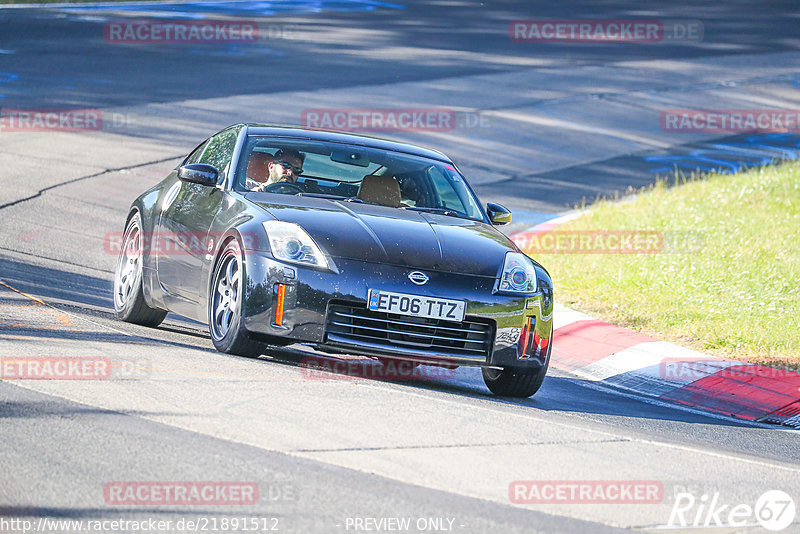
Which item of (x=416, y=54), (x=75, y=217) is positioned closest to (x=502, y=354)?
(x=75, y=217)

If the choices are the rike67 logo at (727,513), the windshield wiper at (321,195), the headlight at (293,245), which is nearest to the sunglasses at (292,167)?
the windshield wiper at (321,195)

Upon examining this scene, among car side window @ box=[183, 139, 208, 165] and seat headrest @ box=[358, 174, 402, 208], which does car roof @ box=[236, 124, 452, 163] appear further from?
car side window @ box=[183, 139, 208, 165]

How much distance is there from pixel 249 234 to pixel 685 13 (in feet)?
105

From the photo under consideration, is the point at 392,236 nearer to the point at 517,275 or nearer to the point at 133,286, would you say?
the point at 517,275

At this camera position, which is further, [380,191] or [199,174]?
[380,191]

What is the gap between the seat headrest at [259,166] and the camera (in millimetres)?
8133

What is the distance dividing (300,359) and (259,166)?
1.30 metres

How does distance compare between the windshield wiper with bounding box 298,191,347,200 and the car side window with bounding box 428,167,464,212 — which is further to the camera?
the car side window with bounding box 428,167,464,212

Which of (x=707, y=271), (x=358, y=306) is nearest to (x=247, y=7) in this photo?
(x=707, y=271)

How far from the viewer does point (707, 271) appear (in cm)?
1159

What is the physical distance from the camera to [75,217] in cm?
1328

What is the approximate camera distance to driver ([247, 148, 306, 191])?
806 cm

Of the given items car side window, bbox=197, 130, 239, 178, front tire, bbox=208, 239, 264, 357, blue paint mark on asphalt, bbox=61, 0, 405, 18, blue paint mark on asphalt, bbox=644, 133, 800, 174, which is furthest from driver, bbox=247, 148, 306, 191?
blue paint mark on asphalt, bbox=61, 0, 405, 18

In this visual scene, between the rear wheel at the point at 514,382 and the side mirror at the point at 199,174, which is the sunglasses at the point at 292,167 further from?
the rear wheel at the point at 514,382
